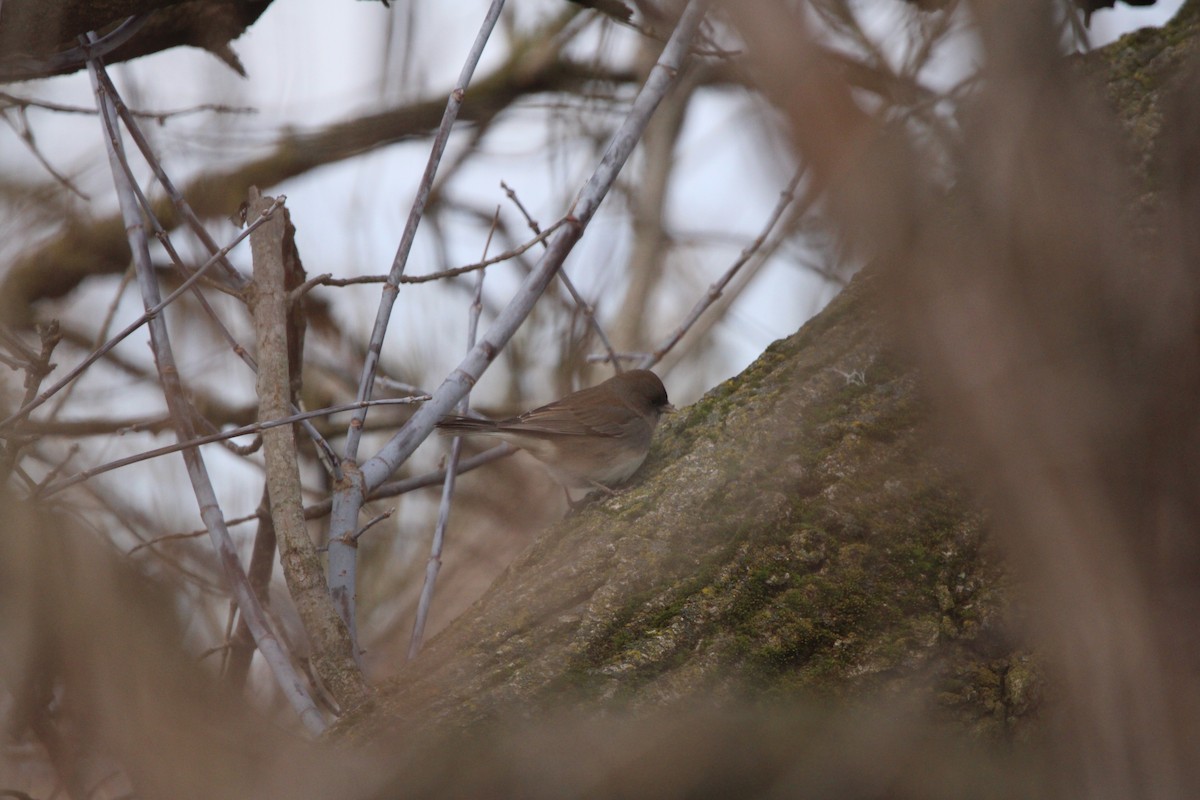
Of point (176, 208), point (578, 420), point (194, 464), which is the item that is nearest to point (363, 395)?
point (194, 464)

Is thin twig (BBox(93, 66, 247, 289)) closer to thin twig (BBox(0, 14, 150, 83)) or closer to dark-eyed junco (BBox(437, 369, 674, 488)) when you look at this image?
thin twig (BBox(0, 14, 150, 83))

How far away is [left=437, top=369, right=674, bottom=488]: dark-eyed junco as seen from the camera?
3.27 metres

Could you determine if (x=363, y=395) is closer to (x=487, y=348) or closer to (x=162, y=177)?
(x=487, y=348)

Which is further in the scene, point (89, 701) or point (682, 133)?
point (682, 133)

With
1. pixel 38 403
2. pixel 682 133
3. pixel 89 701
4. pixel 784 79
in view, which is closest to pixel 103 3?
pixel 38 403

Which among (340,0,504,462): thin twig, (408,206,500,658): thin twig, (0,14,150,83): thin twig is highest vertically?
(0,14,150,83): thin twig

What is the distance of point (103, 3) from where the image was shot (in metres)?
2.39

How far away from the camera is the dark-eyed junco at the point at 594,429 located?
3.27m

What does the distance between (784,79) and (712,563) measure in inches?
41.7

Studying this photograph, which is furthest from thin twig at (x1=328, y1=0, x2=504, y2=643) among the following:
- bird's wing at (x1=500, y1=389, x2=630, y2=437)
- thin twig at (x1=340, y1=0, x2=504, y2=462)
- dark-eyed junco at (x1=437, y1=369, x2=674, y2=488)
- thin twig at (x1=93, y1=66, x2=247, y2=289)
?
bird's wing at (x1=500, y1=389, x2=630, y2=437)

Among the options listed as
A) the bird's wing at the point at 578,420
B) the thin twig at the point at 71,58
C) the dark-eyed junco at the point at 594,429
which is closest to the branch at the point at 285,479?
the thin twig at the point at 71,58

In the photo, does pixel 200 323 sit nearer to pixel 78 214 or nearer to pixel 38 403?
pixel 78 214

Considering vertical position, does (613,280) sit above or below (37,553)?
above

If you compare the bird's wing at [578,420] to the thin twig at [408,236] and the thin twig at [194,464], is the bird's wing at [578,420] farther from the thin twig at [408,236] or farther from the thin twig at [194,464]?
the thin twig at [194,464]
